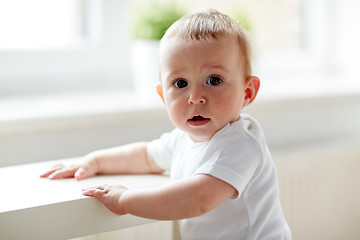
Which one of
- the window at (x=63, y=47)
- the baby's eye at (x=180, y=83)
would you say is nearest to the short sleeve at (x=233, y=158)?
the baby's eye at (x=180, y=83)

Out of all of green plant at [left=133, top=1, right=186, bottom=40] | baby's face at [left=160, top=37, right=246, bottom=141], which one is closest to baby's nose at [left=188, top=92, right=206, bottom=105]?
baby's face at [left=160, top=37, right=246, bottom=141]

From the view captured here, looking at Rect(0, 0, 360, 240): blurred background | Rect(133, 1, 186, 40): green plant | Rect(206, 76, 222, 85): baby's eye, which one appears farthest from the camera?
Rect(133, 1, 186, 40): green plant

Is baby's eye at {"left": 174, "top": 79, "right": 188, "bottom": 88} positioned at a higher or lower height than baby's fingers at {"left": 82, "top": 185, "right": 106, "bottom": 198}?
higher

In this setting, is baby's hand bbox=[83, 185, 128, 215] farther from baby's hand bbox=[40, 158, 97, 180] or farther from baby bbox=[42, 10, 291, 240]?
baby's hand bbox=[40, 158, 97, 180]

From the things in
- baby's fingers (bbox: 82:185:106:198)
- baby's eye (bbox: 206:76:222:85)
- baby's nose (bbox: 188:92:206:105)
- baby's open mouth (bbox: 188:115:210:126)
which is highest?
baby's eye (bbox: 206:76:222:85)

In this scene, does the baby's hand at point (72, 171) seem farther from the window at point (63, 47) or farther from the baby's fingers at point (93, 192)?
the window at point (63, 47)

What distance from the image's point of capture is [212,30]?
0.80 meters

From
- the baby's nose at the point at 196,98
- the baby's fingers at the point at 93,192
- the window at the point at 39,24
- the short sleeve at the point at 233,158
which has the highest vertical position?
the window at the point at 39,24

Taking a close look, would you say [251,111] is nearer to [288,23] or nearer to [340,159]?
[340,159]

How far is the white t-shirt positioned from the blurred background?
1.30 ft

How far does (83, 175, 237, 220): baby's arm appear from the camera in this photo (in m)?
0.75

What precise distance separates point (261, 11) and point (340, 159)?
71cm

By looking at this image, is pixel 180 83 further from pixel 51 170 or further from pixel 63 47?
pixel 63 47

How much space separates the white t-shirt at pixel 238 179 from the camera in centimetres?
79
